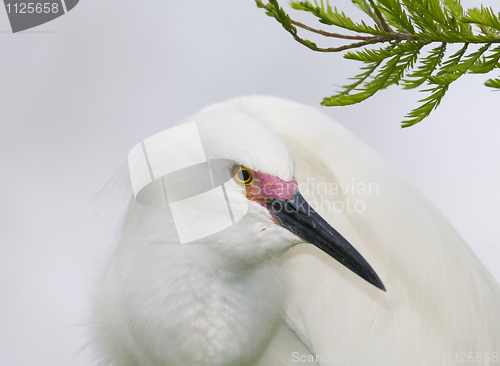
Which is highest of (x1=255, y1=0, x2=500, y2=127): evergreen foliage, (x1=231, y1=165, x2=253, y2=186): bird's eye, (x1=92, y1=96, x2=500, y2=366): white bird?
(x1=255, y1=0, x2=500, y2=127): evergreen foliage

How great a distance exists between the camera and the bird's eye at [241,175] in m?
0.56

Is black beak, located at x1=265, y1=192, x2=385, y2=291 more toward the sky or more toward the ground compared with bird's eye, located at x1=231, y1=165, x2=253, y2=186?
more toward the ground

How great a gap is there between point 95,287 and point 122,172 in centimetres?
28

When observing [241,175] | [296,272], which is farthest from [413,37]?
[296,272]

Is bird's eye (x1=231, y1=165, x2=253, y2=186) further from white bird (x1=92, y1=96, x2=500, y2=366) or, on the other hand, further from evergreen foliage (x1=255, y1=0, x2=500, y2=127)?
evergreen foliage (x1=255, y1=0, x2=500, y2=127)

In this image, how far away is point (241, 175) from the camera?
56 centimetres

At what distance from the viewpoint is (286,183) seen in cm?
56

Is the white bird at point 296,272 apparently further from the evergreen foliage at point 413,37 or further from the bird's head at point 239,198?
the evergreen foliage at point 413,37

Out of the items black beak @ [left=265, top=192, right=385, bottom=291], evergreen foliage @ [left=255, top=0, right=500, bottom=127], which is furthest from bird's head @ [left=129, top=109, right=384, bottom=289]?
evergreen foliage @ [left=255, top=0, right=500, bottom=127]

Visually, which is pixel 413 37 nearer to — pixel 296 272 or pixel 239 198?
pixel 239 198

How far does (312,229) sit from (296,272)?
0.25 metres

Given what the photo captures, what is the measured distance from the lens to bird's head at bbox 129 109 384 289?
1.81 ft

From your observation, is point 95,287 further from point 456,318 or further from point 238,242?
point 456,318

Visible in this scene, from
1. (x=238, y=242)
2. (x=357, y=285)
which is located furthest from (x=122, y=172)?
(x=357, y=285)
